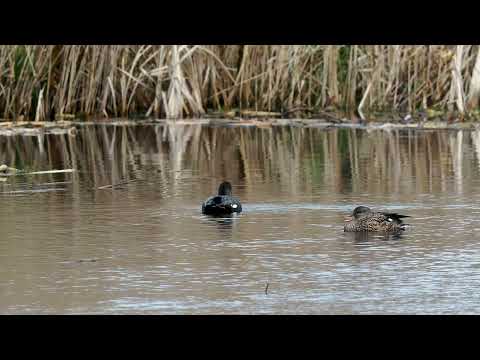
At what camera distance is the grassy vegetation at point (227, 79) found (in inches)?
878

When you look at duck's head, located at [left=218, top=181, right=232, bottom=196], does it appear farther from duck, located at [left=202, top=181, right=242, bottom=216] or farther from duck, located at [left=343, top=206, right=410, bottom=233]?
duck, located at [left=343, top=206, right=410, bottom=233]

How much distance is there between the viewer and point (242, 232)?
10688mm

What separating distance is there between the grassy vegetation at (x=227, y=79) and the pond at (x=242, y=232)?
3.84m

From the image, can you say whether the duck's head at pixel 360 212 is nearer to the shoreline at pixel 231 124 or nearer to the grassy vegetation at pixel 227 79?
the shoreline at pixel 231 124

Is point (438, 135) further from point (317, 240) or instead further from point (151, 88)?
point (317, 240)

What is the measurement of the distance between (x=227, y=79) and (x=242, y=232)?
44.7 ft

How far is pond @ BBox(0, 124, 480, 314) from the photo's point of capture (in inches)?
319

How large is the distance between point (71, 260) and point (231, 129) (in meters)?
12.5

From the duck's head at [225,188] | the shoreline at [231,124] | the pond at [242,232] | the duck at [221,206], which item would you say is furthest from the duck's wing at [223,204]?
the shoreline at [231,124]

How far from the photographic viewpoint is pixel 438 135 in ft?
64.4

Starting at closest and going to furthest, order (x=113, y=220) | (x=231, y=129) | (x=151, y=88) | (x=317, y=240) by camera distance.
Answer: (x=317, y=240) < (x=113, y=220) < (x=231, y=129) < (x=151, y=88)

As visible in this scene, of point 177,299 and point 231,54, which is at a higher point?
point 231,54
